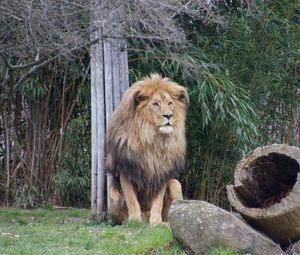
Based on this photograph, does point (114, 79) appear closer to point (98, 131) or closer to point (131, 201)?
point (98, 131)

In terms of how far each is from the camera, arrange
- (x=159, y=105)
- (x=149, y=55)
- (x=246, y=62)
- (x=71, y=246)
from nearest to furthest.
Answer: (x=71, y=246) → (x=159, y=105) → (x=149, y=55) → (x=246, y=62)

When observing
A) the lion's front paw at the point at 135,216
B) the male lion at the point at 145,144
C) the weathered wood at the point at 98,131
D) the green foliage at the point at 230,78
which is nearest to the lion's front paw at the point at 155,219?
the male lion at the point at 145,144

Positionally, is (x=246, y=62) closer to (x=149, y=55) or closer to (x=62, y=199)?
(x=149, y=55)

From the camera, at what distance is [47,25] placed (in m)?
6.14

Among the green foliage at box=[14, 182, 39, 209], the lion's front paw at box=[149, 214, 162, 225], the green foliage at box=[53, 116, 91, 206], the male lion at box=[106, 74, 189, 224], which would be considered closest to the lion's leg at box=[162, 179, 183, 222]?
the male lion at box=[106, 74, 189, 224]

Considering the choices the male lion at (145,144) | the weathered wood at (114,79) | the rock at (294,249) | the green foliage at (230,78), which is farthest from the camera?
the green foliage at (230,78)

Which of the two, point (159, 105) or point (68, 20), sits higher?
point (68, 20)

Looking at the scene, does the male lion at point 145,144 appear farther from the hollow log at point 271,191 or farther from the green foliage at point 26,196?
the green foliage at point 26,196

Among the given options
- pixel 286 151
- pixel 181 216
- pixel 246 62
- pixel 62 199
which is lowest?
pixel 62 199

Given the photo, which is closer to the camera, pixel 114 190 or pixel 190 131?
pixel 114 190

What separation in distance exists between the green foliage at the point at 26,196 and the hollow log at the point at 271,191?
4.47m

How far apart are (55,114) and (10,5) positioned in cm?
447

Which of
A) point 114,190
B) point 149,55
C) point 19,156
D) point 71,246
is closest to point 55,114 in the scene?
point 19,156

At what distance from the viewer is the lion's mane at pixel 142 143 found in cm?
812
